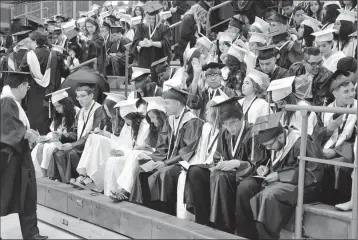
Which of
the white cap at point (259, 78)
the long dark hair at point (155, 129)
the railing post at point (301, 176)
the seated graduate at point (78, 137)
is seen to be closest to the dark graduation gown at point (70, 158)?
the seated graduate at point (78, 137)

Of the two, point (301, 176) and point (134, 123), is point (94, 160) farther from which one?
point (301, 176)

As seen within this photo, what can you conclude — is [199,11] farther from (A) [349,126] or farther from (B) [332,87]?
(A) [349,126]

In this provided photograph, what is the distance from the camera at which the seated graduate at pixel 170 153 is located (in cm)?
561

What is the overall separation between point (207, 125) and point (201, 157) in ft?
1.07

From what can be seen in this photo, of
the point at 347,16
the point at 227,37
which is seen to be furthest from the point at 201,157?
the point at 347,16

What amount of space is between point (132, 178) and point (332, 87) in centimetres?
204

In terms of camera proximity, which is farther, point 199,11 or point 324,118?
point 199,11

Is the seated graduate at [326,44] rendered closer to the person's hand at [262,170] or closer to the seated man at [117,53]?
the person's hand at [262,170]

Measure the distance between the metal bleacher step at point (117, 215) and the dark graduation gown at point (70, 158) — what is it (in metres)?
0.11

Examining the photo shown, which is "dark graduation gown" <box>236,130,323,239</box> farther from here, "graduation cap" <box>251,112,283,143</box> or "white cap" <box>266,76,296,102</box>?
"white cap" <box>266,76,296,102</box>

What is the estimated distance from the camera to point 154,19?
32.3 ft

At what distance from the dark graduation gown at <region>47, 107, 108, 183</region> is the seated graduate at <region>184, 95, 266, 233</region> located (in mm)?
1780

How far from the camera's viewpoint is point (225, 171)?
5.08 metres

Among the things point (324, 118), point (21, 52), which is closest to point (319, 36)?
point (324, 118)
